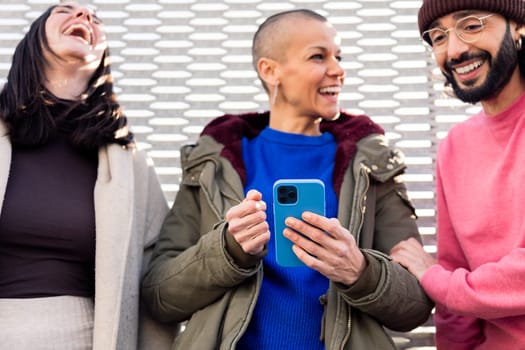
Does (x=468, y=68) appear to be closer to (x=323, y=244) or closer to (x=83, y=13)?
(x=323, y=244)

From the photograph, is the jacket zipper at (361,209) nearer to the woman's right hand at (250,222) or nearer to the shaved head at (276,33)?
the woman's right hand at (250,222)

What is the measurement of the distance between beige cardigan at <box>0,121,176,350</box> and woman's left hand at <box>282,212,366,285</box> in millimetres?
585

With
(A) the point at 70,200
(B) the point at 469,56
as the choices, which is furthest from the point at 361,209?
(A) the point at 70,200

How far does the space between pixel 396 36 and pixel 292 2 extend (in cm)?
42

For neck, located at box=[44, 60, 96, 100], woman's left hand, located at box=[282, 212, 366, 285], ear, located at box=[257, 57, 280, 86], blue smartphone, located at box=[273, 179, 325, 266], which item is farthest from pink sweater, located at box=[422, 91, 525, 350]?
neck, located at box=[44, 60, 96, 100]

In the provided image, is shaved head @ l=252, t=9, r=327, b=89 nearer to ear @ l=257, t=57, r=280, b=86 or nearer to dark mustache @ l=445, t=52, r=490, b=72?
ear @ l=257, t=57, r=280, b=86

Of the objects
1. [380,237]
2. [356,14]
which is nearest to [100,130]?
[380,237]

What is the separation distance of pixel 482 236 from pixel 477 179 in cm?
18

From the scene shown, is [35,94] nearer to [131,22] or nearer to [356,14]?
[131,22]

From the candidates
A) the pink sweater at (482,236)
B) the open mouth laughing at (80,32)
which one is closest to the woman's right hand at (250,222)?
the pink sweater at (482,236)

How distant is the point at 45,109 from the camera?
99.2 inches

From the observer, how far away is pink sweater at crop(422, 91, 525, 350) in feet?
7.14

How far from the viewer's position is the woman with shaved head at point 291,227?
2170mm

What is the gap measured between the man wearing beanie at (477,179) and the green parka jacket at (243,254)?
0.12 metres
